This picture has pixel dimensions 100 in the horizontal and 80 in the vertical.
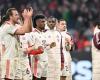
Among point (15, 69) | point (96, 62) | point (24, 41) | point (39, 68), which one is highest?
point (24, 41)

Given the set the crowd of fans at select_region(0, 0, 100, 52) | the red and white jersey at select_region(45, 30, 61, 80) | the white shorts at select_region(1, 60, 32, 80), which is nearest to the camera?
the white shorts at select_region(1, 60, 32, 80)

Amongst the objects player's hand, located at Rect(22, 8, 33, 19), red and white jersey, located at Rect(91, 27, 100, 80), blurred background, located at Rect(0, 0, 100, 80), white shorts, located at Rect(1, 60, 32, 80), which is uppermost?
blurred background, located at Rect(0, 0, 100, 80)

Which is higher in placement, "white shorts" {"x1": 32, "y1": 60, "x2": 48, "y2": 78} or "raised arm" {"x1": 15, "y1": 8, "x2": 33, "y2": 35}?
"raised arm" {"x1": 15, "y1": 8, "x2": 33, "y2": 35}

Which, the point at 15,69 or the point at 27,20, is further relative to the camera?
the point at 15,69

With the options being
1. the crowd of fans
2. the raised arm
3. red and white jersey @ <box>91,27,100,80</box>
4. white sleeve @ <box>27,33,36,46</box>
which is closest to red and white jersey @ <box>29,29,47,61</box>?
white sleeve @ <box>27,33,36,46</box>

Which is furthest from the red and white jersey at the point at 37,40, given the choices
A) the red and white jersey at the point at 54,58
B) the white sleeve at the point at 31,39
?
the red and white jersey at the point at 54,58

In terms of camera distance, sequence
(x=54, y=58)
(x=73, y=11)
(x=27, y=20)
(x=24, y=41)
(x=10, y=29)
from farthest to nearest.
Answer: (x=73, y=11) → (x=54, y=58) → (x=24, y=41) → (x=10, y=29) → (x=27, y=20)

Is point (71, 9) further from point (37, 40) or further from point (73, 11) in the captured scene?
point (37, 40)

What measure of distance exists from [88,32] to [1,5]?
3747mm

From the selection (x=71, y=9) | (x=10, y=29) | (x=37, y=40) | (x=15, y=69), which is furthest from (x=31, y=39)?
(x=71, y=9)

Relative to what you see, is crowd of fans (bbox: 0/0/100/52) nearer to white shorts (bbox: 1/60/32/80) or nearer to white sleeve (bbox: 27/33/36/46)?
white sleeve (bbox: 27/33/36/46)

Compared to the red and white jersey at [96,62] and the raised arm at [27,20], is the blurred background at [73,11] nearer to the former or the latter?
the red and white jersey at [96,62]

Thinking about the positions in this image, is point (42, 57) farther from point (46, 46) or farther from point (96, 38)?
point (96, 38)

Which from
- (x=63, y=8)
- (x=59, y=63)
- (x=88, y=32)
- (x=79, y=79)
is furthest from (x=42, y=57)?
(x=63, y=8)
